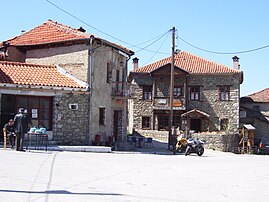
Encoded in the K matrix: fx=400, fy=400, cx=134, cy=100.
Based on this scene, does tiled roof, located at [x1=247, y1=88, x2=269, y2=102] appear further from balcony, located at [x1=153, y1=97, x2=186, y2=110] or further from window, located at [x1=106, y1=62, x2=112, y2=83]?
window, located at [x1=106, y1=62, x2=112, y2=83]

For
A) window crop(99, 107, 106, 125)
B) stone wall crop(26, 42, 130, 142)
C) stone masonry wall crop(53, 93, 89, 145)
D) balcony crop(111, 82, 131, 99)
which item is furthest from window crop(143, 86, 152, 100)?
stone masonry wall crop(53, 93, 89, 145)

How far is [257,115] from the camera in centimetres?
4250

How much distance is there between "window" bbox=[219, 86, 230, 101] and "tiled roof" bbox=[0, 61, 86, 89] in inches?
817

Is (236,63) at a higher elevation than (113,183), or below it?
higher

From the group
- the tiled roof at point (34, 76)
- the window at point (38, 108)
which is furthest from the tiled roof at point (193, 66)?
the window at point (38, 108)

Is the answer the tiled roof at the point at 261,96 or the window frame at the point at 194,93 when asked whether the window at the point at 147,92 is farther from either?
the tiled roof at the point at 261,96

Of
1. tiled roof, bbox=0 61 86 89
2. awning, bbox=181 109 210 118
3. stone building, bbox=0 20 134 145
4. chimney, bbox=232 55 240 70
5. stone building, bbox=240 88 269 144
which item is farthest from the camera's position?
chimney, bbox=232 55 240 70

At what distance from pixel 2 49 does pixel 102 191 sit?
1862 centimetres

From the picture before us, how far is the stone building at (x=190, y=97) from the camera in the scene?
126 ft

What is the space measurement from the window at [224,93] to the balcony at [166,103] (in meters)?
3.79

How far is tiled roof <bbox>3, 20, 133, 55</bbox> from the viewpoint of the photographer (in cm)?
2276

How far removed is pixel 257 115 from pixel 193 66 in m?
9.14

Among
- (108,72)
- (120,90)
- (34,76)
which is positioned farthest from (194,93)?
(34,76)

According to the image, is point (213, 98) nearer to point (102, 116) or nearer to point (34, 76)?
point (102, 116)
